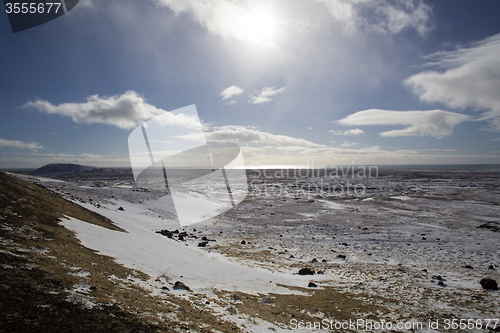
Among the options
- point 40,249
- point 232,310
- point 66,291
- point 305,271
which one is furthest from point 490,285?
point 40,249

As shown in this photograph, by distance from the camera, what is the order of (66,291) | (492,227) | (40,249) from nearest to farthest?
(66,291) → (40,249) → (492,227)

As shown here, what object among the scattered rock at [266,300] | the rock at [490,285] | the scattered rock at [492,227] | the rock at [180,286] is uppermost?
the rock at [180,286]

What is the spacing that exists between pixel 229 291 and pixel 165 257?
120 inches

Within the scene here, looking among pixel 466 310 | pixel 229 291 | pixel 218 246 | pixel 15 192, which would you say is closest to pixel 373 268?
pixel 466 310

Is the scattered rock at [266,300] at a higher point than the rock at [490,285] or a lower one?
higher

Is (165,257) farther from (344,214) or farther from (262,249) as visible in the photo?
(344,214)

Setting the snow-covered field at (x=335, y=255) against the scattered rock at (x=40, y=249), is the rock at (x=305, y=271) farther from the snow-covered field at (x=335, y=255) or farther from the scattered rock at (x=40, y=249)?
the scattered rock at (x=40, y=249)

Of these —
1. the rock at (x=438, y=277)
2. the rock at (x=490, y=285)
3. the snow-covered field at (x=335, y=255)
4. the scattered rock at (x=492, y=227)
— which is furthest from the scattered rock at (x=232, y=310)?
the scattered rock at (x=492, y=227)

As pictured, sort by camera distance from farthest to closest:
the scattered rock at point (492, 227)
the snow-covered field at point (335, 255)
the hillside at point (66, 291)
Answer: the scattered rock at point (492, 227), the snow-covered field at point (335, 255), the hillside at point (66, 291)

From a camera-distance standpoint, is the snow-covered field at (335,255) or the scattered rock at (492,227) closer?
the snow-covered field at (335,255)

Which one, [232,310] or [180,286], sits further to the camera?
[180,286]

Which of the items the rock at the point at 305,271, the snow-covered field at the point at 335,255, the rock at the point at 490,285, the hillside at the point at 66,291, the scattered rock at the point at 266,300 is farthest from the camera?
the rock at the point at 305,271

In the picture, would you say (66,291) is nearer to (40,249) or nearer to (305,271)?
(40,249)

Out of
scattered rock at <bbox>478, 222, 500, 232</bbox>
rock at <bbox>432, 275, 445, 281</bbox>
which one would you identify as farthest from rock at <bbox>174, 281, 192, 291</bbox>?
scattered rock at <bbox>478, 222, 500, 232</bbox>
